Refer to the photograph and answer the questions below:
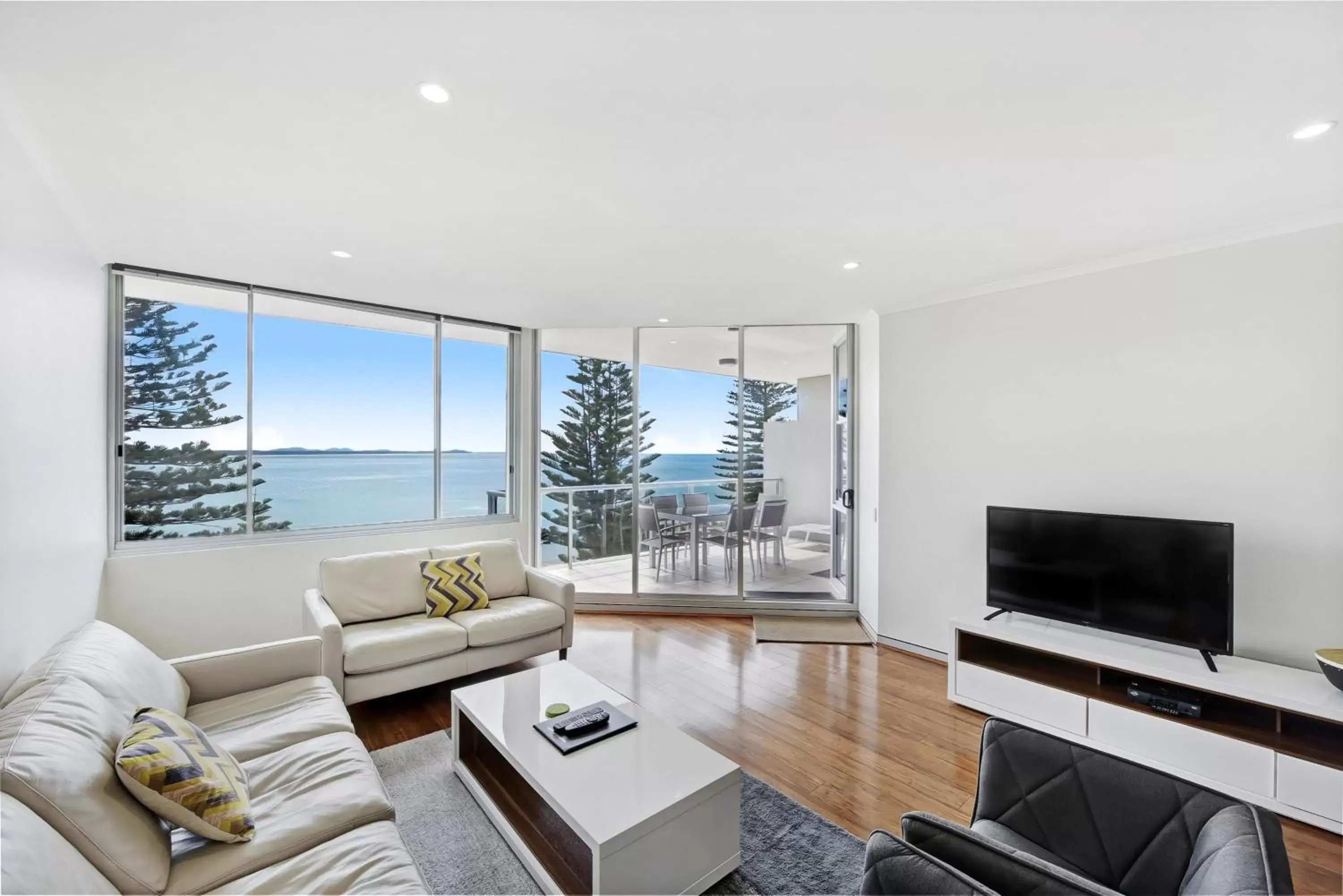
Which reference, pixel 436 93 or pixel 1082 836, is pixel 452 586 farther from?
pixel 1082 836

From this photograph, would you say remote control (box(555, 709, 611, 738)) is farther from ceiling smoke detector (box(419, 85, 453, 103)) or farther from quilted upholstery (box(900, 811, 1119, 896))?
ceiling smoke detector (box(419, 85, 453, 103))

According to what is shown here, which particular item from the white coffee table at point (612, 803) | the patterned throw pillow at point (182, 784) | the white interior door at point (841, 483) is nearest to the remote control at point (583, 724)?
the white coffee table at point (612, 803)

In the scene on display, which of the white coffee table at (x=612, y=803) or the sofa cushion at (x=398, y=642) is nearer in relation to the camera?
the white coffee table at (x=612, y=803)

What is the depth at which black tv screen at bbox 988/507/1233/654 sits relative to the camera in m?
2.58

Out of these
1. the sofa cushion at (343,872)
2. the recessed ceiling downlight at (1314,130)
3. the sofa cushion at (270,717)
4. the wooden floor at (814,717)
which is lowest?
the wooden floor at (814,717)

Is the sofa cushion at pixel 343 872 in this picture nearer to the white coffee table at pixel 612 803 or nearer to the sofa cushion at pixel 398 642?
the white coffee table at pixel 612 803

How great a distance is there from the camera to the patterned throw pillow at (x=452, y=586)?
3.54m

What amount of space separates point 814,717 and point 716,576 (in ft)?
7.27

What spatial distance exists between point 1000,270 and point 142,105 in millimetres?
3948

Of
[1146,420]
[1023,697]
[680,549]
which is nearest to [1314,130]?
[1146,420]

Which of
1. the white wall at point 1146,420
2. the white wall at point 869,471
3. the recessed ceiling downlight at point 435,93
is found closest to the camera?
the recessed ceiling downlight at point 435,93

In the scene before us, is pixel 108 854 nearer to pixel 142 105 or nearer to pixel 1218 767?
pixel 142 105

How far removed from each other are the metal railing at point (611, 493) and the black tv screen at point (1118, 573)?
221cm

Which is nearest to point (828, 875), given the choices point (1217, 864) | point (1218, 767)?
point (1217, 864)
